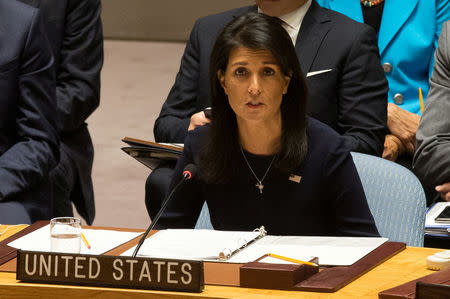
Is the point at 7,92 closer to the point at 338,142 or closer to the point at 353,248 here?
the point at 338,142

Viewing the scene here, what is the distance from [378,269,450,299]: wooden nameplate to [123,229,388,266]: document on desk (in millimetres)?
208

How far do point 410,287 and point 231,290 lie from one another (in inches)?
13.5

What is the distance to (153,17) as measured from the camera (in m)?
9.83

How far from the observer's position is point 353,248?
82.3 inches

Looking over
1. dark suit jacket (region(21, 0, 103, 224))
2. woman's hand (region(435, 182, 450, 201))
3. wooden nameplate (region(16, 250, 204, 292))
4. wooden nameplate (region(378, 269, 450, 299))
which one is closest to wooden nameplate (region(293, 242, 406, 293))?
wooden nameplate (region(378, 269, 450, 299))

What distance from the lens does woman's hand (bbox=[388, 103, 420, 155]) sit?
359 cm

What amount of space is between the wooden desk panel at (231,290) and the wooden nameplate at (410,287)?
0.04m

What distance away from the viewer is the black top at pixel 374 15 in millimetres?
3824

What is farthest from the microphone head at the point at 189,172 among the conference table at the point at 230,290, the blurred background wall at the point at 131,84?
the blurred background wall at the point at 131,84

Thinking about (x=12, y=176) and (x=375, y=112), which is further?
(x=375, y=112)

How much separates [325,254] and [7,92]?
1530mm

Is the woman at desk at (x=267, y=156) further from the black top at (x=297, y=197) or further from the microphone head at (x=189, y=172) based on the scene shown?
the microphone head at (x=189, y=172)

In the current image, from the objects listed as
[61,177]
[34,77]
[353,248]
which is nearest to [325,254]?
[353,248]

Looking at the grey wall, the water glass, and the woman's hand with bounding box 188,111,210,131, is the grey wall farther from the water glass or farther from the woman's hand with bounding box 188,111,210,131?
the water glass
